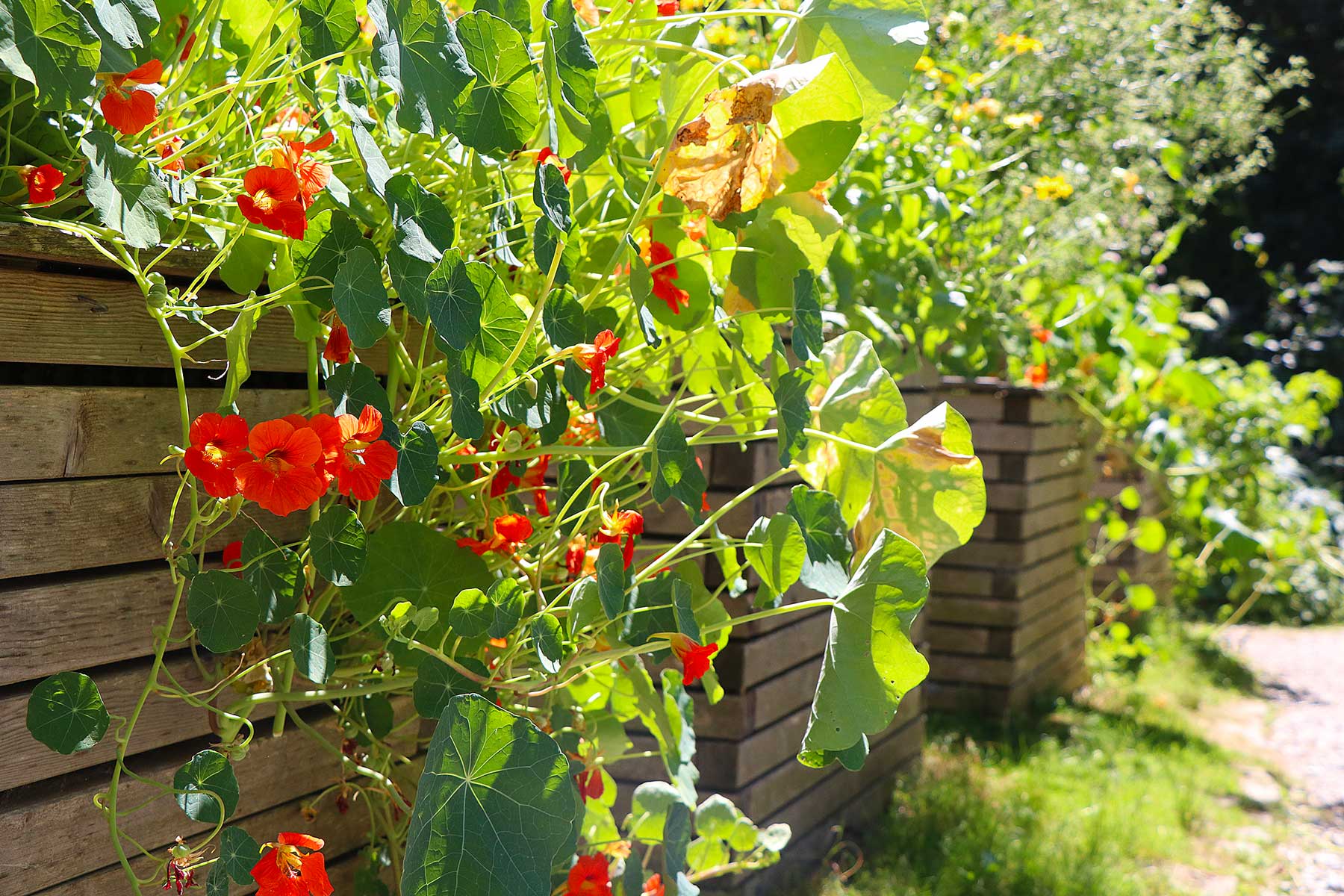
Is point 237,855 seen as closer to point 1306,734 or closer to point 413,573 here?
point 413,573

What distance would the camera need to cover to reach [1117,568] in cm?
430

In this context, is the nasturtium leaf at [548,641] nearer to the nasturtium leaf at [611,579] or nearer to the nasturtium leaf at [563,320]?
the nasturtium leaf at [611,579]

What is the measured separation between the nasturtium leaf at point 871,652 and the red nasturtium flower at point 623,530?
185 mm

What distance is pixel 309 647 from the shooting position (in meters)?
0.80

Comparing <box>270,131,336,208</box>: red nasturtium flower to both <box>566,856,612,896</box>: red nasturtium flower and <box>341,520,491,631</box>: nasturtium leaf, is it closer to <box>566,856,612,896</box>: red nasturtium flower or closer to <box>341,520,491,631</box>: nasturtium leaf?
<box>341,520,491,631</box>: nasturtium leaf

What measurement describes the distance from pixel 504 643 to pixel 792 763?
3.72 feet

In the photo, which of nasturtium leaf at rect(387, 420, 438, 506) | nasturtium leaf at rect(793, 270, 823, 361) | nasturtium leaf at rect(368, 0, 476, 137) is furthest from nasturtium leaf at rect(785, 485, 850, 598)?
nasturtium leaf at rect(368, 0, 476, 137)

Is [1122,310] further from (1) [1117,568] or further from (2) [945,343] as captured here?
(1) [1117,568]

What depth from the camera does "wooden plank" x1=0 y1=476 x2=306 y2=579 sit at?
78 cm

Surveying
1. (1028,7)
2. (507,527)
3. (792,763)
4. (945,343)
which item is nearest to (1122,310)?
(945,343)

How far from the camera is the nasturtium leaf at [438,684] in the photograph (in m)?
0.86

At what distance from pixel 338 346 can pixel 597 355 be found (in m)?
0.19

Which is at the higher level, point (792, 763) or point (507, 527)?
point (507, 527)

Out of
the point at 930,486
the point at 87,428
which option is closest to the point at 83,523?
the point at 87,428
